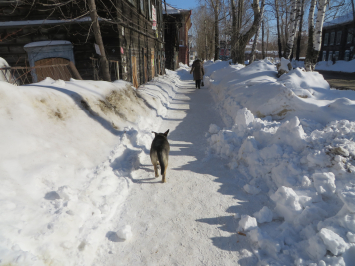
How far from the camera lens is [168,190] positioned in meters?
3.89

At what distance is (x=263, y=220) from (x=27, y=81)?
455 inches

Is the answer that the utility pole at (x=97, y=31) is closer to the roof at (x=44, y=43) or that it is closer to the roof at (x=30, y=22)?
the roof at (x=30, y=22)

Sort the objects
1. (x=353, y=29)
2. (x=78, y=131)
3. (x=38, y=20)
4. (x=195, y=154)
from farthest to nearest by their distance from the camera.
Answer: (x=353, y=29)
(x=38, y=20)
(x=195, y=154)
(x=78, y=131)

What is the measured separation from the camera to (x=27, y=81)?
1027 cm

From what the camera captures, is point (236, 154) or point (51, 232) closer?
point (51, 232)

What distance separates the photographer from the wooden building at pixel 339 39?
30884 millimetres

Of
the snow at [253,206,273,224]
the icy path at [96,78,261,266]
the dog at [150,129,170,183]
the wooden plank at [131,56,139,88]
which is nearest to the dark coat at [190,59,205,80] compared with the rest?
the wooden plank at [131,56,139,88]

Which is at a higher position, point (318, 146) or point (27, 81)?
point (27, 81)

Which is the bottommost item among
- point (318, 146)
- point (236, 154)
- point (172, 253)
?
point (172, 253)

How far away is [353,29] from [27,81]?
127 ft

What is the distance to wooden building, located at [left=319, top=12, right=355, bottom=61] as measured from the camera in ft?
101

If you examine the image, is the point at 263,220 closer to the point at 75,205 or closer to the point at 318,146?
the point at 318,146

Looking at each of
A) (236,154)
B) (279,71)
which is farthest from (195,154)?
(279,71)

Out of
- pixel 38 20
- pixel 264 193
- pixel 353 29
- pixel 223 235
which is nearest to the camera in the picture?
pixel 223 235
